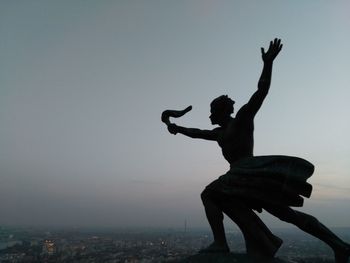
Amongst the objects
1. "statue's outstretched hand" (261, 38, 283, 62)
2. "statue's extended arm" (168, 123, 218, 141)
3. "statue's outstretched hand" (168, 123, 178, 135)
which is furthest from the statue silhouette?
"statue's outstretched hand" (168, 123, 178, 135)

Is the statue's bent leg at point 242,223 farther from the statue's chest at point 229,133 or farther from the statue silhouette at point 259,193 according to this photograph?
the statue's chest at point 229,133

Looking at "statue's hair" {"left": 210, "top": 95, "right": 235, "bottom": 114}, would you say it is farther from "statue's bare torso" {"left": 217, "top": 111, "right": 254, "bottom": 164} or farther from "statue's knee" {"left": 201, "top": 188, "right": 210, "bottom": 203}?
"statue's knee" {"left": 201, "top": 188, "right": 210, "bottom": 203}

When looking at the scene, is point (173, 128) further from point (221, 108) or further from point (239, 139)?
point (239, 139)

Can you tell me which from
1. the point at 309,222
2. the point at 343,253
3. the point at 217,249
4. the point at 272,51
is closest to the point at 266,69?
the point at 272,51

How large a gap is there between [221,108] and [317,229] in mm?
2555

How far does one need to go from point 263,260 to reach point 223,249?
24.9 inches

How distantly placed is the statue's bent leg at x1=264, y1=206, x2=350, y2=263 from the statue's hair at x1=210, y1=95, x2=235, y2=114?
1895 mm

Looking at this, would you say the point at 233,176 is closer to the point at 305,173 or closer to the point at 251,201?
the point at 251,201

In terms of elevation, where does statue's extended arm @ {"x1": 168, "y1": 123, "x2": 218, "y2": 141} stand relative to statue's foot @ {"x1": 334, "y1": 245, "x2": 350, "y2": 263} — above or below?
above

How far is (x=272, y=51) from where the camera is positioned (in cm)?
684

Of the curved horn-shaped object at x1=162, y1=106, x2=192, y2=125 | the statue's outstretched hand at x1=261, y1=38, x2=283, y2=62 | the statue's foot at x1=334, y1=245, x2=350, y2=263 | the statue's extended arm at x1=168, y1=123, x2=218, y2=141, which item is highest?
the statue's outstretched hand at x1=261, y1=38, x2=283, y2=62

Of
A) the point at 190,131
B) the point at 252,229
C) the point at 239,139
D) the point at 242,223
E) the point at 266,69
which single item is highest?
the point at 266,69

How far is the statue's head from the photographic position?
7.72 meters

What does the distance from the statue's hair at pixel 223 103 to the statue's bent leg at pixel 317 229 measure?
190 cm
